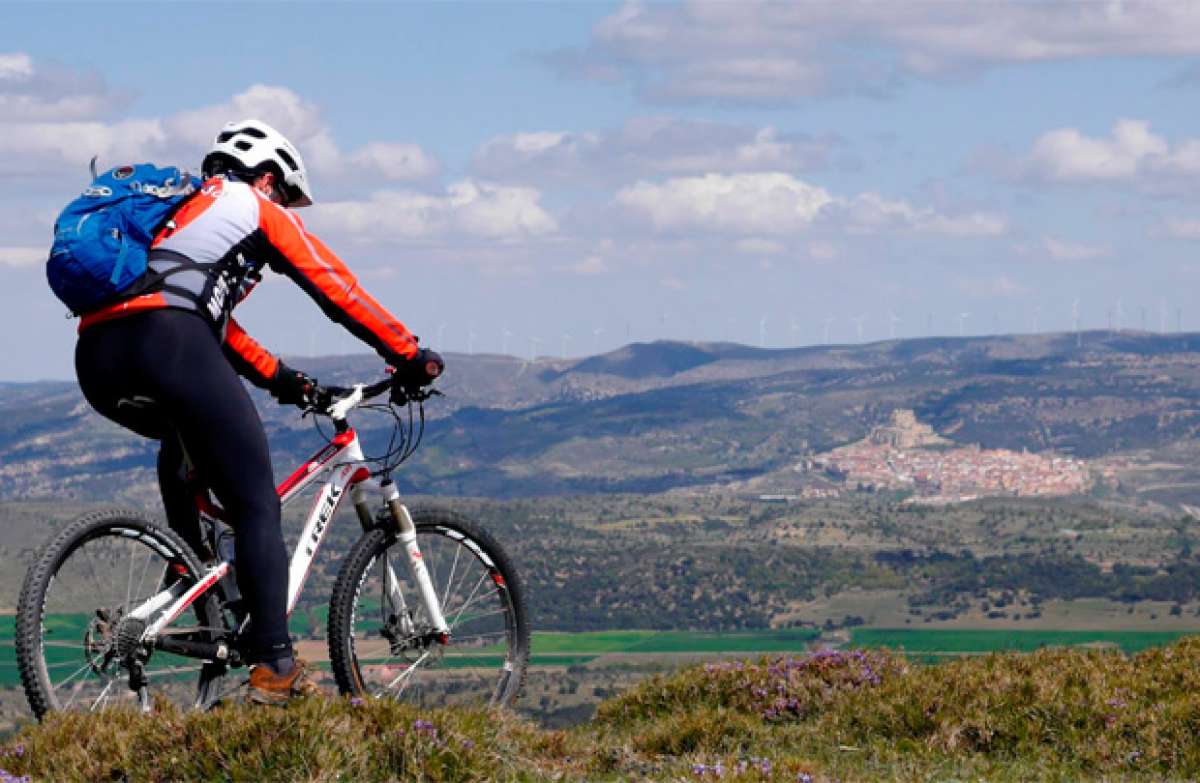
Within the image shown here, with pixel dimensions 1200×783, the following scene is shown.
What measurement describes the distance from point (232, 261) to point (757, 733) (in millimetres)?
5427

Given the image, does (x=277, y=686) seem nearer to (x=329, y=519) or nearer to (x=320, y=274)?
(x=329, y=519)

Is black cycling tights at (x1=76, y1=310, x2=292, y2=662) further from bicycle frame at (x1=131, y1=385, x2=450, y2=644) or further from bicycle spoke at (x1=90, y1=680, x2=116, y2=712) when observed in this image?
bicycle spoke at (x1=90, y1=680, x2=116, y2=712)

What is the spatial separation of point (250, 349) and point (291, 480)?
930 millimetres

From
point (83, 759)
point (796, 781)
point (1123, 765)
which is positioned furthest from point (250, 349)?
point (1123, 765)

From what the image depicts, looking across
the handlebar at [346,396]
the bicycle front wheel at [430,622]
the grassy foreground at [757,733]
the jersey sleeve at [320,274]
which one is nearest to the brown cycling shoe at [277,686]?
the bicycle front wheel at [430,622]

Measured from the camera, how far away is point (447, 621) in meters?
11.3

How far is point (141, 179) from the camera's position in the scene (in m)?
9.49

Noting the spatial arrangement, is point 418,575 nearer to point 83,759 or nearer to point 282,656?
point 282,656

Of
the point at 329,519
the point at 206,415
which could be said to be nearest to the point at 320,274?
the point at 206,415

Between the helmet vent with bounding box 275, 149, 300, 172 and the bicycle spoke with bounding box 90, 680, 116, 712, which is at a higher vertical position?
the helmet vent with bounding box 275, 149, 300, 172

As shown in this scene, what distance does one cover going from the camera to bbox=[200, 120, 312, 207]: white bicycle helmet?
398 inches

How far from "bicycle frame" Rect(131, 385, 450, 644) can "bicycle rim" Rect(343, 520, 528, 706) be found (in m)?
0.08

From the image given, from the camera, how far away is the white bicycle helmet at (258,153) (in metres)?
10.1

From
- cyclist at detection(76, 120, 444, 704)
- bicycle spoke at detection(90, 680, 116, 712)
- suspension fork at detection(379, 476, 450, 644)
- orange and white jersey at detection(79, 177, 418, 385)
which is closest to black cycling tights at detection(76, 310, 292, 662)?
cyclist at detection(76, 120, 444, 704)
